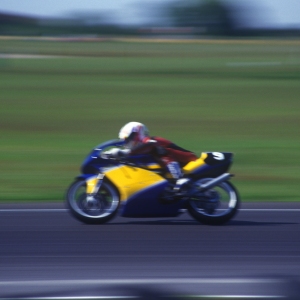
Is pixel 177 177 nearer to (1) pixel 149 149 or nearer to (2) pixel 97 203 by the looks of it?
(1) pixel 149 149

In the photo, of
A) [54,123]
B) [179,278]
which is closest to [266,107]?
[54,123]

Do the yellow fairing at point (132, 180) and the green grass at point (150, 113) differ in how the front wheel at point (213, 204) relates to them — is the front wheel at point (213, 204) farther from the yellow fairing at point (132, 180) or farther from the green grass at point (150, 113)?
the green grass at point (150, 113)

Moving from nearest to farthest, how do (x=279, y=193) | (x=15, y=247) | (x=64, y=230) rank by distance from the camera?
(x=15, y=247) < (x=64, y=230) < (x=279, y=193)

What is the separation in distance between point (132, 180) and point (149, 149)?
1.36ft

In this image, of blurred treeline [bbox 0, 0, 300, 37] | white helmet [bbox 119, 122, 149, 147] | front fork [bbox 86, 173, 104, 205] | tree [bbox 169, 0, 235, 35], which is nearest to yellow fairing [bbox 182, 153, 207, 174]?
white helmet [bbox 119, 122, 149, 147]

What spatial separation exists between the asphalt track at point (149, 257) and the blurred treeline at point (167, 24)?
8990 cm

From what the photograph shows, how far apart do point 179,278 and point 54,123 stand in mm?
15791

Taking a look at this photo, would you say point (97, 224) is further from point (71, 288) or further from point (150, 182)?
point (71, 288)

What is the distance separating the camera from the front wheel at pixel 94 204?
8.81 m

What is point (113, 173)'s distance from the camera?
8.80m

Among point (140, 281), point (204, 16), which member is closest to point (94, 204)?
point (140, 281)

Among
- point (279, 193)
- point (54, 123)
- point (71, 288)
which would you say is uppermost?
point (54, 123)

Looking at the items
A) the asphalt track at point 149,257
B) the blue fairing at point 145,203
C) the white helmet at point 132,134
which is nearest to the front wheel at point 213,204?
the asphalt track at point 149,257

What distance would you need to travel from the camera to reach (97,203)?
8.83 metres
